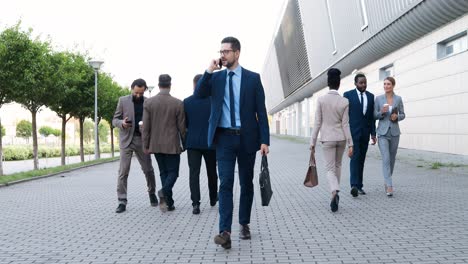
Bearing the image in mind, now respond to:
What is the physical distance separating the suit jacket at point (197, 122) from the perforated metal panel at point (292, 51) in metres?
44.1

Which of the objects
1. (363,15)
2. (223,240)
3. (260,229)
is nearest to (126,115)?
(260,229)

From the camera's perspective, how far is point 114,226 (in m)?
6.80

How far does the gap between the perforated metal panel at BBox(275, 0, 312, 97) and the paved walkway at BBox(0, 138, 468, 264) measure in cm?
4329

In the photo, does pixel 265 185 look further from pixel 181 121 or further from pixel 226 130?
pixel 181 121

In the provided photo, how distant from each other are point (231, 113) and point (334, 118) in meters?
2.64

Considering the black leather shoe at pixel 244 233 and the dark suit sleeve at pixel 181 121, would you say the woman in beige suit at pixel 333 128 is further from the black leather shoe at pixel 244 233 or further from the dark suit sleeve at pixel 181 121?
the black leather shoe at pixel 244 233

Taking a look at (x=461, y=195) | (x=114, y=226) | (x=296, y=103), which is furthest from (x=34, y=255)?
(x=296, y=103)

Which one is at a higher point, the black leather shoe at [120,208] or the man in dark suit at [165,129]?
the man in dark suit at [165,129]

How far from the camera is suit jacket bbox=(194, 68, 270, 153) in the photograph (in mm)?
5410

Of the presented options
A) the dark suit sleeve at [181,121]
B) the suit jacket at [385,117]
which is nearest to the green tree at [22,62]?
the dark suit sleeve at [181,121]

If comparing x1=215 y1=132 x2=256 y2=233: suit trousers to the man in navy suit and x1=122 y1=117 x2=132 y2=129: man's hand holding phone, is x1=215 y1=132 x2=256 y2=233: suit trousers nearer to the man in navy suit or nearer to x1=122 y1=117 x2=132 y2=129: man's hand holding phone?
the man in navy suit

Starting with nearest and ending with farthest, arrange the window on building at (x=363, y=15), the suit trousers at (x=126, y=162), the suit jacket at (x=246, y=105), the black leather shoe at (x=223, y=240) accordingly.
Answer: the black leather shoe at (x=223, y=240) < the suit jacket at (x=246, y=105) < the suit trousers at (x=126, y=162) < the window on building at (x=363, y=15)

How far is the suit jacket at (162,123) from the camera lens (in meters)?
7.77

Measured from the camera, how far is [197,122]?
7805 mm
